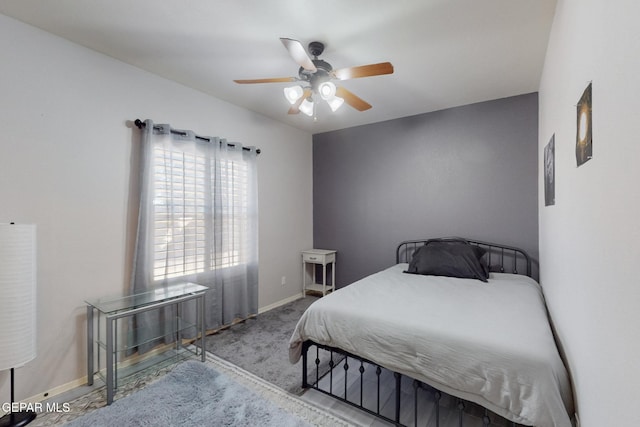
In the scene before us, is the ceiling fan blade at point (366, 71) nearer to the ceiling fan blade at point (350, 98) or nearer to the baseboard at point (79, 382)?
the ceiling fan blade at point (350, 98)

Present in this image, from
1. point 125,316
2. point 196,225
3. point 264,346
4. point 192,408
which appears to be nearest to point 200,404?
point 192,408

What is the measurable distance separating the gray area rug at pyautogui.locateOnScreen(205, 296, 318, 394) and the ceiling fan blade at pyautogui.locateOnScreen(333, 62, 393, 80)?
7.84ft

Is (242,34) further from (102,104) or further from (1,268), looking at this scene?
(1,268)

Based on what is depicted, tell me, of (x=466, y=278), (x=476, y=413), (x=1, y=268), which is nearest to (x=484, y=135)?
(x=466, y=278)

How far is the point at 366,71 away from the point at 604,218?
4.97ft

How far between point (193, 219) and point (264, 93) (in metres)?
1.58

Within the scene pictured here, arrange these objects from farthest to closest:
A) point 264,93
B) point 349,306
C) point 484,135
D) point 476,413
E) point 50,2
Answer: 1. point 484,135
2. point 264,93
3. point 349,306
4. point 476,413
5. point 50,2

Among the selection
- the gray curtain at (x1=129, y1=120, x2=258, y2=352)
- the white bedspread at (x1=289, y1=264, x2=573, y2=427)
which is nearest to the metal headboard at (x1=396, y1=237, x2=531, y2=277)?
the white bedspread at (x1=289, y1=264, x2=573, y2=427)

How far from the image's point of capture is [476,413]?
188cm

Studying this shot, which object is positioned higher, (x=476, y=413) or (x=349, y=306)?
(x=349, y=306)

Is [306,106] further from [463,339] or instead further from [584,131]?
[463,339]

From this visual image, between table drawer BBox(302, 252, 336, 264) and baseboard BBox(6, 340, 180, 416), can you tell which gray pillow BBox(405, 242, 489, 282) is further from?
baseboard BBox(6, 340, 180, 416)

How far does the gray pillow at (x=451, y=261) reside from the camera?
2.86 m

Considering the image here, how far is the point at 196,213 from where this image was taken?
9.62 ft
